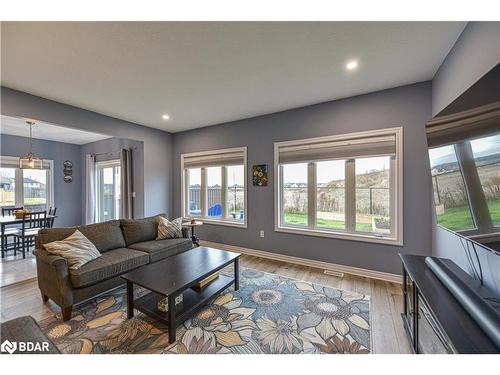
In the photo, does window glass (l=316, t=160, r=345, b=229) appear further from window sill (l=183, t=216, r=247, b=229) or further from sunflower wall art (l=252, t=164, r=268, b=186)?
window sill (l=183, t=216, r=247, b=229)

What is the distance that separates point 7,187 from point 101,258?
477 centimetres

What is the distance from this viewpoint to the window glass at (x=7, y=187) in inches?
188

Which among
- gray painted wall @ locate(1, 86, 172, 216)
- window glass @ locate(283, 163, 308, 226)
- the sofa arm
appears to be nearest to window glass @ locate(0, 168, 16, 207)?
gray painted wall @ locate(1, 86, 172, 216)

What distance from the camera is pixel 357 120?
2926 millimetres

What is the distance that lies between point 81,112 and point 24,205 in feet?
12.5

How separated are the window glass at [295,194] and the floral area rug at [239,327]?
1.32 meters

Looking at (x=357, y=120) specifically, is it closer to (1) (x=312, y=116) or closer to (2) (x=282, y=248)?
(1) (x=312, y=116)

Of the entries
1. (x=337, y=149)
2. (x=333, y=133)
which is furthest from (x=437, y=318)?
(x=333, y=133)

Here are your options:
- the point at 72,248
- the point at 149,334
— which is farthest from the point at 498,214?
the point at 72,248

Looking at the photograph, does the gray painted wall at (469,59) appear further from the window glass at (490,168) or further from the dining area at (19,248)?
the dining area at (19,248)

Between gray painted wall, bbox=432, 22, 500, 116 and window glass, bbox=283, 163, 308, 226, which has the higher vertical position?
gray painted wall, bbox=432, 22, 500, 116

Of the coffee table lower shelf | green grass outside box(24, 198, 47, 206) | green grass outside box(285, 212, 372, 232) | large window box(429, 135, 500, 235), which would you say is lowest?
the coffee table lower shelf

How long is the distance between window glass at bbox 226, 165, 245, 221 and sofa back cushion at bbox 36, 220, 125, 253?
6.47ft

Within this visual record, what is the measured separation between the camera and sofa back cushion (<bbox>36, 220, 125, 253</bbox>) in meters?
2.33
